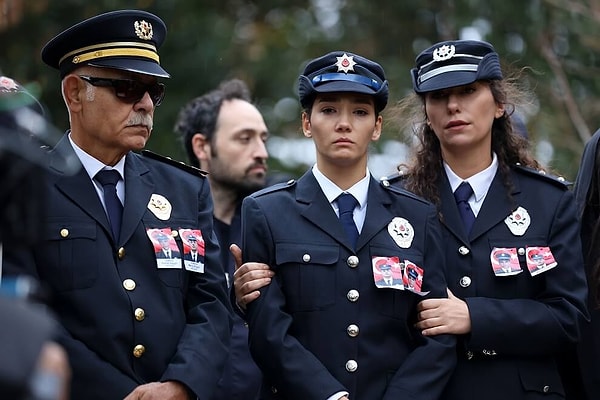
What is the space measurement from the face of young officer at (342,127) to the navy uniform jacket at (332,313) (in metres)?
0.20

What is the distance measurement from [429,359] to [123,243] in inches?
52.1

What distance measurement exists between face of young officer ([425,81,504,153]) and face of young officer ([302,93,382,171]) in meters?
0.39

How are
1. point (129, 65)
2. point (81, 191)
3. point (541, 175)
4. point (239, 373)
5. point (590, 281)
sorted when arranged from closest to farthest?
point (81, 191), point (129, 65), point (541, 175), point (590, 281), point (239, 373)

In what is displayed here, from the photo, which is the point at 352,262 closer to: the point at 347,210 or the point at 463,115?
the point at 347,210

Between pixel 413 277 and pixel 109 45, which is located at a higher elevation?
pixel 109 45

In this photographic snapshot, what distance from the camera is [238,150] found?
750 cm

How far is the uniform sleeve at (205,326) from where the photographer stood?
4875mm

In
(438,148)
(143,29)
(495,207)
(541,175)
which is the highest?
(143,29)

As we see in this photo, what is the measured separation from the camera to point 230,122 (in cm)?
760

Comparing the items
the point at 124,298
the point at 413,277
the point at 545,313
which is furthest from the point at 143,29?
the point at 545,313

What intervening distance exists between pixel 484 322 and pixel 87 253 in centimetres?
167

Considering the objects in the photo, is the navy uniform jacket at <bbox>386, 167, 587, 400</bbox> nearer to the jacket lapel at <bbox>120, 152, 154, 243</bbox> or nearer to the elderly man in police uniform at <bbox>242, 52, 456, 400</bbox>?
the elderly man in police uniform at <bbox>242, 52, 456, 400</bbox>

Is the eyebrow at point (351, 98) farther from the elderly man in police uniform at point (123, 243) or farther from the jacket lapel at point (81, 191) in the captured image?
the jacket lapel at point (81, 191)

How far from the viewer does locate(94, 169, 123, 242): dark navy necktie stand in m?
5.00
